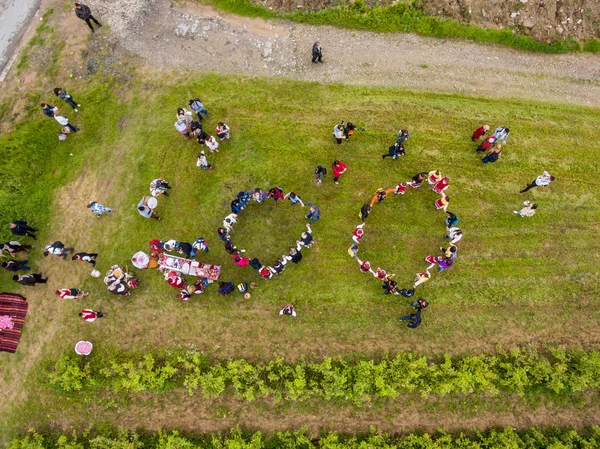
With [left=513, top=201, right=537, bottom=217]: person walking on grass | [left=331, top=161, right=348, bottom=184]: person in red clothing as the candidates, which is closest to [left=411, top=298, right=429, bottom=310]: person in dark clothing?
[left=513, top=201, right=537, bottom=217]: person walking on grass

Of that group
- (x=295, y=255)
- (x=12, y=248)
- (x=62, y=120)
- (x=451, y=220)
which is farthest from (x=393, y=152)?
(x=12, y=248)

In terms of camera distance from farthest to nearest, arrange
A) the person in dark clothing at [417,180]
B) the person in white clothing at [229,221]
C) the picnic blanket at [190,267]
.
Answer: the person in white clothing at [229,221] → the person in dark clothing at [417,180] → the picnic blanket at [190,267]

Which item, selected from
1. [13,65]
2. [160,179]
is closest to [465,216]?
[160,179]

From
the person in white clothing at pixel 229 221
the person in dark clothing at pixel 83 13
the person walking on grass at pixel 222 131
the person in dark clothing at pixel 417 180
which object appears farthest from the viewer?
the person in dark clothing at pixel 83 13

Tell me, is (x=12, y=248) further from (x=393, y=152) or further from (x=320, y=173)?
(x=393, y=152)

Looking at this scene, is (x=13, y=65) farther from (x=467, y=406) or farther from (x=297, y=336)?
(x=467, y=406)

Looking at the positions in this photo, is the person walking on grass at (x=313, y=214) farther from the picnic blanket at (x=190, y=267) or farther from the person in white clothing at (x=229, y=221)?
the picnic blanket at (x=190, y=267)

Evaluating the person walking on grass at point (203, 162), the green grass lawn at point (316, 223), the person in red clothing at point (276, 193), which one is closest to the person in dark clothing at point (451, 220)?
the green grass lawn at point (316, 223)

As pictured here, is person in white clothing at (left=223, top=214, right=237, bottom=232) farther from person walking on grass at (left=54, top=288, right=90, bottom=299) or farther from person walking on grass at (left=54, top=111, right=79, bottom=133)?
person walking on grass at (left=54, top=111, right=79, bottom=133)
